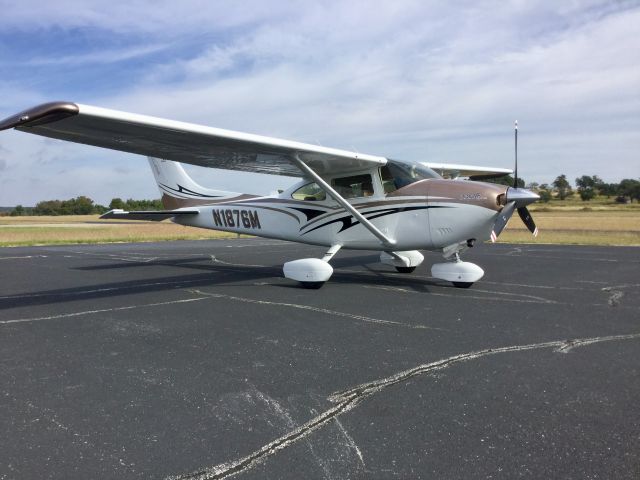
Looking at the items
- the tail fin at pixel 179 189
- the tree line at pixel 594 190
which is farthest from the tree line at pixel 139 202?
the tail fin at pixel 179 189

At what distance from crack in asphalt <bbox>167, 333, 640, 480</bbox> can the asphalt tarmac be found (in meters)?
0.01

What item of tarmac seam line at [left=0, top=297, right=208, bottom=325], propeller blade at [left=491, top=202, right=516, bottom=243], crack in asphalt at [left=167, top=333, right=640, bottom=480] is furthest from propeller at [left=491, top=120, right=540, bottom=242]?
tarmac seam line at [left=0, top=297, right=208, bottom=325]

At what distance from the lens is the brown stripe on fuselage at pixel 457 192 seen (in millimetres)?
8430

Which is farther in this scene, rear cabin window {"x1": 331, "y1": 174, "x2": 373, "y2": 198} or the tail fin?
the tail fin

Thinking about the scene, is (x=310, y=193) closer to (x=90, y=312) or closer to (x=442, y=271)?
(x=442, y=271)

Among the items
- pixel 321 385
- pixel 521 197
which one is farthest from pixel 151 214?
pixel 321 385

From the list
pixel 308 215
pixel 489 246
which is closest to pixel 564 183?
pixel 489 246

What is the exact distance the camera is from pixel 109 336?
5758mm

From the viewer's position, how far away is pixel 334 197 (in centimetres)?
981

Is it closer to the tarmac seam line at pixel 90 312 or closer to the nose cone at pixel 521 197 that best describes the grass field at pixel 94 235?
the tarmac seam line at pixel 90 312

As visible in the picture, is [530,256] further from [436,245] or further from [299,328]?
[299,328]

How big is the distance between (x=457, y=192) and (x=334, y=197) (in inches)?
95.7

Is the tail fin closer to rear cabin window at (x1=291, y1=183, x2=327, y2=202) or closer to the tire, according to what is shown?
rear cabin window at (x1=291, y1=183, x2=327, y2=202)

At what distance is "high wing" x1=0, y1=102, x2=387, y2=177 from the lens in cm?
562
